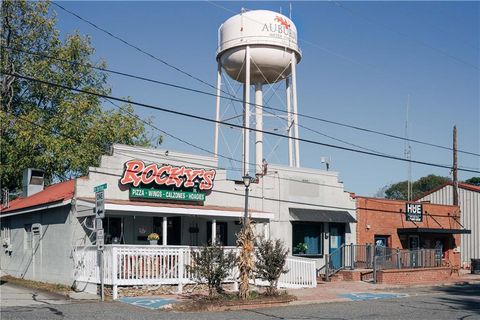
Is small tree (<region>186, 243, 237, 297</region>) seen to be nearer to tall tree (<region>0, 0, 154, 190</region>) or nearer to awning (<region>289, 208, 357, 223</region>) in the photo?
awning (<region>289, 208, 357, 223</region>)

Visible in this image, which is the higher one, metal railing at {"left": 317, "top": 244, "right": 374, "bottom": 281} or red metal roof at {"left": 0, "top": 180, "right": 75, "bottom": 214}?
red metal roof at {"left": 0, "top": 180, "right": 75, "bottom": 214}

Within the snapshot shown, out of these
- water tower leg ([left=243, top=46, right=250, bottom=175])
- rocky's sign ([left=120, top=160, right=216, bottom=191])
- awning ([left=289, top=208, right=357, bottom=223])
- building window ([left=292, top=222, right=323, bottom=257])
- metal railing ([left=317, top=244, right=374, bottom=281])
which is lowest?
metal railing ([left=317, top=244, right=374, bottom=281])

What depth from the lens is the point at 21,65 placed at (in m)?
39.7

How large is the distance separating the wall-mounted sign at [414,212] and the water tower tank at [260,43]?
993 centimetres

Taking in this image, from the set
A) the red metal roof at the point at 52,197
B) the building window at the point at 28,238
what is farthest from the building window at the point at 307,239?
the building window at the point at 28,238

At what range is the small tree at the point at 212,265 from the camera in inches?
707

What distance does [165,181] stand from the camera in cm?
2322

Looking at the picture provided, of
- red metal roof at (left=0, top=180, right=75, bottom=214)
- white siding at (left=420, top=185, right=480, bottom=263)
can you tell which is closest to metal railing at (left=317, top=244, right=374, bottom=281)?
red metal roof at (left=0, top=180, right=75, bottom=214)

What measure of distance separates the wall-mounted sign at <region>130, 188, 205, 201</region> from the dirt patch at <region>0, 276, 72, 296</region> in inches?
158

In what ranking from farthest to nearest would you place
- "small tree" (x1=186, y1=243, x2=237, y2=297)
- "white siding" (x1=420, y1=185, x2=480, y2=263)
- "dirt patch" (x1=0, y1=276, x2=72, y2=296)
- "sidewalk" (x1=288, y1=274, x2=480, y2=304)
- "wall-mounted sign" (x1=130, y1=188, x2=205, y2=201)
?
"white siding" (x1=420, y1=185, x2=480, y2=263), "wall-mounted sign" (x1=130, y1=188, x2=205, y2=201), "dirt patch" (x1=0, y1=276, x2=72, y2=296), "sidewalk" (x1=288, y1=274, x2=480, y2=304), "small tree" (x1=186, y1=243, x2=237, y2=297)

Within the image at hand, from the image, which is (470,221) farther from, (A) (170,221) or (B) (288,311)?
(B) (288,311)

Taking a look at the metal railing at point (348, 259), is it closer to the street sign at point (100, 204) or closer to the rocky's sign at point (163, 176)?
the rocky's sign at point (163, 176)

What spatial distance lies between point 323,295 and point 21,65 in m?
27.0

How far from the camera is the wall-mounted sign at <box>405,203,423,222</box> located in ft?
112
